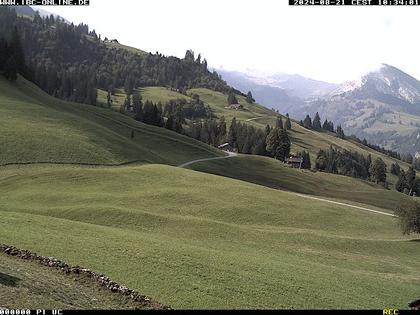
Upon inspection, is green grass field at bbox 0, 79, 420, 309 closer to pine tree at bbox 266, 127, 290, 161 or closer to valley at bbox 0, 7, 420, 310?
valley at bbox 0, 7, 420, 310

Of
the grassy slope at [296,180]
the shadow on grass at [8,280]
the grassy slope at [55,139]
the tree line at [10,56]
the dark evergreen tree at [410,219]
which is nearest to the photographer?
the shadow on grass at [8,280]

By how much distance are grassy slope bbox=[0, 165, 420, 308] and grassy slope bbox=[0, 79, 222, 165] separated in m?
7.30

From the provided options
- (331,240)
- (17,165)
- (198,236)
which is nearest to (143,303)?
(198,236)

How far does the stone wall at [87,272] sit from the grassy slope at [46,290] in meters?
0.35

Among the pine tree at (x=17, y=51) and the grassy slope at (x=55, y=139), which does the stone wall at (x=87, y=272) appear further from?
the pine tree at (x=17, y=51)

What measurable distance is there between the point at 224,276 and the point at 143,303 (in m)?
8.96

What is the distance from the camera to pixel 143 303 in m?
23.2

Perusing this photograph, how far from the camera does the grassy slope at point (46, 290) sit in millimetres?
19734

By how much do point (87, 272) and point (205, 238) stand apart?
73.6 feet

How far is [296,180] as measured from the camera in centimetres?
13062

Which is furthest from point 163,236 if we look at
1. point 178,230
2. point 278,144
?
point 278,144

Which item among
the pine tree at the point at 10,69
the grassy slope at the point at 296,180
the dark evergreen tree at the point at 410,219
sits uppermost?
the pine tree at the point at 10,69

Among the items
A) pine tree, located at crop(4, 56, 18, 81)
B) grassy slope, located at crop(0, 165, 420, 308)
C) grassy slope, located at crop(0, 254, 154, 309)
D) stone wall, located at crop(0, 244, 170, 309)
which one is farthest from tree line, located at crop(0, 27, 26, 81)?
grassy slope, located at crop(0, 254, 154, 309)

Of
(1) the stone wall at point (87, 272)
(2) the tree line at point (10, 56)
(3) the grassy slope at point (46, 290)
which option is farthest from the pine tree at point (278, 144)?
(3) the grassy slope at point (46, 290)
